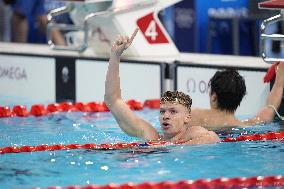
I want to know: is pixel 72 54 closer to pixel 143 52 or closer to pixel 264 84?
pixel 143 52

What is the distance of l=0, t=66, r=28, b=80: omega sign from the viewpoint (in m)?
9.70

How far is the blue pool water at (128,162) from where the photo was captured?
5.29 meters

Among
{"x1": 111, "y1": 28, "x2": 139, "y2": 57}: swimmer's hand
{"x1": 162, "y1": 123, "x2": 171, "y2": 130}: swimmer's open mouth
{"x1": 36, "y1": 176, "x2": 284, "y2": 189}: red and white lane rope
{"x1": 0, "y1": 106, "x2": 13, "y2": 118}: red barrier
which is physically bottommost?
{"x1": 36, "y1": 176, "x2": 284, "y2": 189}: red and white lane rope

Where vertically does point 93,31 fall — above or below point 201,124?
above

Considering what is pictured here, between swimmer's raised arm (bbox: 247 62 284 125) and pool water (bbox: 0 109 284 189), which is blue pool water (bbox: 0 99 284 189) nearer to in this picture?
pool water (bbox: 0 109 284 189)

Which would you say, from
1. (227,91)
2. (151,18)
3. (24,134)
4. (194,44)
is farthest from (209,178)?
(194,44)

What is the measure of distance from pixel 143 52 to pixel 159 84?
529 millimetres

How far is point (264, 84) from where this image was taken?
798 centimetres

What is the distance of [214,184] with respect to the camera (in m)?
5.01

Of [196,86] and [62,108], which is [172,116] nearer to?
[62,108]

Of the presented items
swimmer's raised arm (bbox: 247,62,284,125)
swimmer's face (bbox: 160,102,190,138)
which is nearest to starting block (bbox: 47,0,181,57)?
swimmer's raised arm (bbox: 247,62,284,125)

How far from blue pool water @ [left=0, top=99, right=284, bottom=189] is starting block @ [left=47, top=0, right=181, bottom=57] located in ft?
7.37

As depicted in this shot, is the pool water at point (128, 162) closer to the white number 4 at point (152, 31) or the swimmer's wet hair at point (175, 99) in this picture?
the swimmer's wet hair at point (175, 99)

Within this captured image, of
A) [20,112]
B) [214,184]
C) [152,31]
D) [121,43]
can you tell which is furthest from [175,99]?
[152,31]
